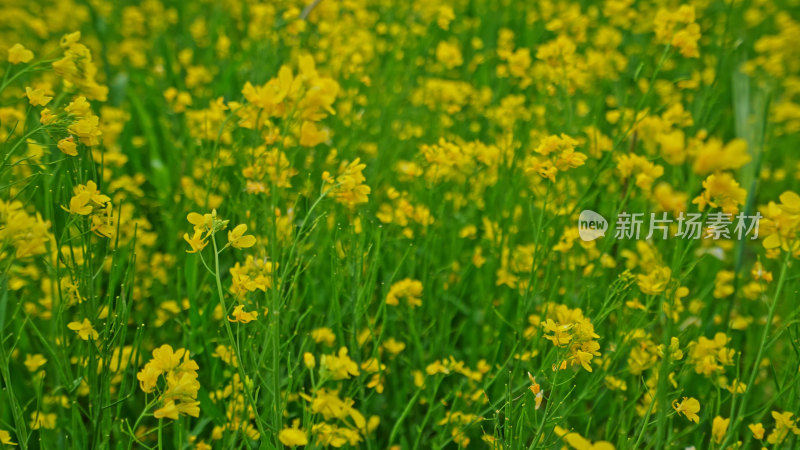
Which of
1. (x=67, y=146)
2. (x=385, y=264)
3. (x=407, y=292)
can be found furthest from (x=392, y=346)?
(x=67, y=146)

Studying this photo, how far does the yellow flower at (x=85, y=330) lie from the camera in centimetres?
112

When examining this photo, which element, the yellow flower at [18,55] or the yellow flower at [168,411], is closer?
the yellow flower at [168,411]

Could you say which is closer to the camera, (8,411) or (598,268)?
(8,411)

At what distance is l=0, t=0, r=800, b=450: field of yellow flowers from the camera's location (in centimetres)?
112

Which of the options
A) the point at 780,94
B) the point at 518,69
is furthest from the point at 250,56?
the point at 780,94

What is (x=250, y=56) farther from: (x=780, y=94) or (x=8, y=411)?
(x=780, y=94)

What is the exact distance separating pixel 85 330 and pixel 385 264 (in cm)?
90

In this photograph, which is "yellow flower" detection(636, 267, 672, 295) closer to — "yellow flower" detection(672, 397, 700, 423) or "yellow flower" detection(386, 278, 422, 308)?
"yellow flower" detection(672, 397, 700, 423)

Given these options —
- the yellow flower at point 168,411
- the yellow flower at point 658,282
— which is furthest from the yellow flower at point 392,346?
the yellow flower at point 168,411

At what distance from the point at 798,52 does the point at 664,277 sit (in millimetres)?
3822

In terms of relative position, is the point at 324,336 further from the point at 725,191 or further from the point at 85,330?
the point at 725,191

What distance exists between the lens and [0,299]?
1.31 meters

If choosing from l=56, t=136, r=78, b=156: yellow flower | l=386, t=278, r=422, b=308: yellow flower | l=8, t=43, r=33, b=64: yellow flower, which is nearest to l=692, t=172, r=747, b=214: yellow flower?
l=386, t=278, r=422, b=308: yellow flower

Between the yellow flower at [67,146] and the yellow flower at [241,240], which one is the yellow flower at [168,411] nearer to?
the yellow flower at [241,240]
